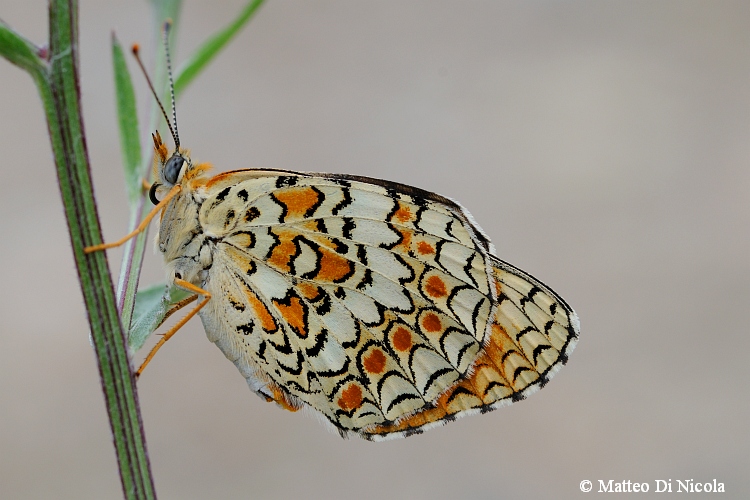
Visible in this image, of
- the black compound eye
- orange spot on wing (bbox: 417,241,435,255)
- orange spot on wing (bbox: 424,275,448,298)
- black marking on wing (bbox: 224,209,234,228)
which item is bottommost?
orange spot on wing (bbox: 424,275,448,298)

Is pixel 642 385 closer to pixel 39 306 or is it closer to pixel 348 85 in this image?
pixel 348 85

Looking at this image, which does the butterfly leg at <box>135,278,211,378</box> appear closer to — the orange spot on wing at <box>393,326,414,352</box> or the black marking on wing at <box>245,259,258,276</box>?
the black marking on wing at <box>245,259,258,276</box>

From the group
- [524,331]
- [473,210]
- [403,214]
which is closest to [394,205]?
[403,214]

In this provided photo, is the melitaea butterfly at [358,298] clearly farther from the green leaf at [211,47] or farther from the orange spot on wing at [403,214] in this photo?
the green leaf at [211,47]

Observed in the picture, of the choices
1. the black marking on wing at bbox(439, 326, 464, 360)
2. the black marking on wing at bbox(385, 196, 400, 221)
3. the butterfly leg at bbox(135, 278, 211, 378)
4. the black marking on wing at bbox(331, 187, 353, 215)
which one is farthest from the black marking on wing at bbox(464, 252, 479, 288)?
the butterfly leg at bbox(135, 278, 211, 378)

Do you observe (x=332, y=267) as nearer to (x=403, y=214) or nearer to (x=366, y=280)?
(x=366, y=280)

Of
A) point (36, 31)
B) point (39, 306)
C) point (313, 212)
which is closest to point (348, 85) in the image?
point (36, 31)

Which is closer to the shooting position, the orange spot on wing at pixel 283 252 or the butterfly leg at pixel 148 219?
the butterfly leg at pixel 148 219

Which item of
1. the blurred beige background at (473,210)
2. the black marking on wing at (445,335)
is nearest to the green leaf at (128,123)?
the black marking on wing at (445,335)
